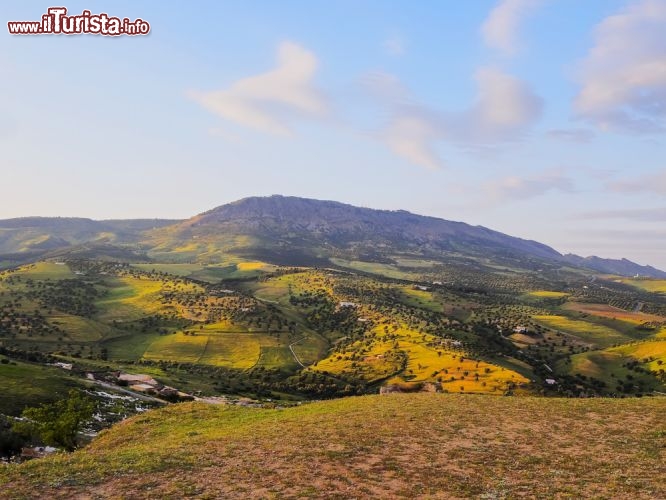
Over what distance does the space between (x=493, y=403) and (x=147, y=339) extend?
15103cm

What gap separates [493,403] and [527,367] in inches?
4580

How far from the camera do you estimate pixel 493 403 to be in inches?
1887

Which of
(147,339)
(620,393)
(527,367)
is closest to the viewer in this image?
(620,393)

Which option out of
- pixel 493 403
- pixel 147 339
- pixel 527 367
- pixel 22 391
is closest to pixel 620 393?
pixel 527 367

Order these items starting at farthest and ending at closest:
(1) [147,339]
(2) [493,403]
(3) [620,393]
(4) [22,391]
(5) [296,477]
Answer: (1) [147,339] < (3) [620,393] < (4) [22,391] < (2) [493,403] < (5) [296,477]

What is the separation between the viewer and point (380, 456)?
29812 millimetres

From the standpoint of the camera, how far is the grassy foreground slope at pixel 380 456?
24.2m

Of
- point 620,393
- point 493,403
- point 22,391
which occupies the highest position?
point 493,403

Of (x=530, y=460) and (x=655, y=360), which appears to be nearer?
(x=530, y=460)

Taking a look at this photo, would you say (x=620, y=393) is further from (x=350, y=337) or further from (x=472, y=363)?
(x=350, y=337)

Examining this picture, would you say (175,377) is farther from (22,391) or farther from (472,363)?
(472,363)

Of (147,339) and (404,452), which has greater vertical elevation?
(404,452)

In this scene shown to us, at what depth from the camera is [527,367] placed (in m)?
152

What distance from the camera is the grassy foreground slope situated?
24.2 metres
